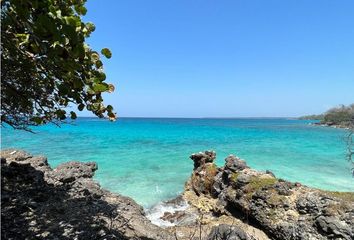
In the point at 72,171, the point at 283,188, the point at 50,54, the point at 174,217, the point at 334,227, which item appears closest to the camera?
the point at 50,54

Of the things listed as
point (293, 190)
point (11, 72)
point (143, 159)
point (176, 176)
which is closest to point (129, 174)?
point (176, 176)

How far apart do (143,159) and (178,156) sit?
359cm

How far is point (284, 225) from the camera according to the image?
799cm

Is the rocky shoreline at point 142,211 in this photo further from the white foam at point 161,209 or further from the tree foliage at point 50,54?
the tree foliage at point 50,54

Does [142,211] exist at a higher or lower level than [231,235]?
lower

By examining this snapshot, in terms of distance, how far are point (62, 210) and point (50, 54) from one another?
4.86 meters

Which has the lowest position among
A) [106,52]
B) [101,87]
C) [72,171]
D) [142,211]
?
[142,211]

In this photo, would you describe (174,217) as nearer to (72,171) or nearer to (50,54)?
(72,171)

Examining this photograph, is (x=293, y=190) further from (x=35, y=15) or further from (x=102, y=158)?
(x=102, y=158)

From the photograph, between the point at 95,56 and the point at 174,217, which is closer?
the point at 95,56

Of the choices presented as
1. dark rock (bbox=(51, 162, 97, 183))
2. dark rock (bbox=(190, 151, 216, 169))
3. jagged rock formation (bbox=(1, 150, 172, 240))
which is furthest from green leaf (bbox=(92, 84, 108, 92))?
dark rock (bbox=(190, 151, 216, 169))

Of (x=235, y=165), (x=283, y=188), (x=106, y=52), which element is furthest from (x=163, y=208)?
(x=106, y=52)

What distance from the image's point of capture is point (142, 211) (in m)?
8.44

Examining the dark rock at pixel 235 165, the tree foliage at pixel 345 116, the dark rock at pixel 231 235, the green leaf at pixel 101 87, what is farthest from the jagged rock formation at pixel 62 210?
the tree foliage at pixel 345 116
